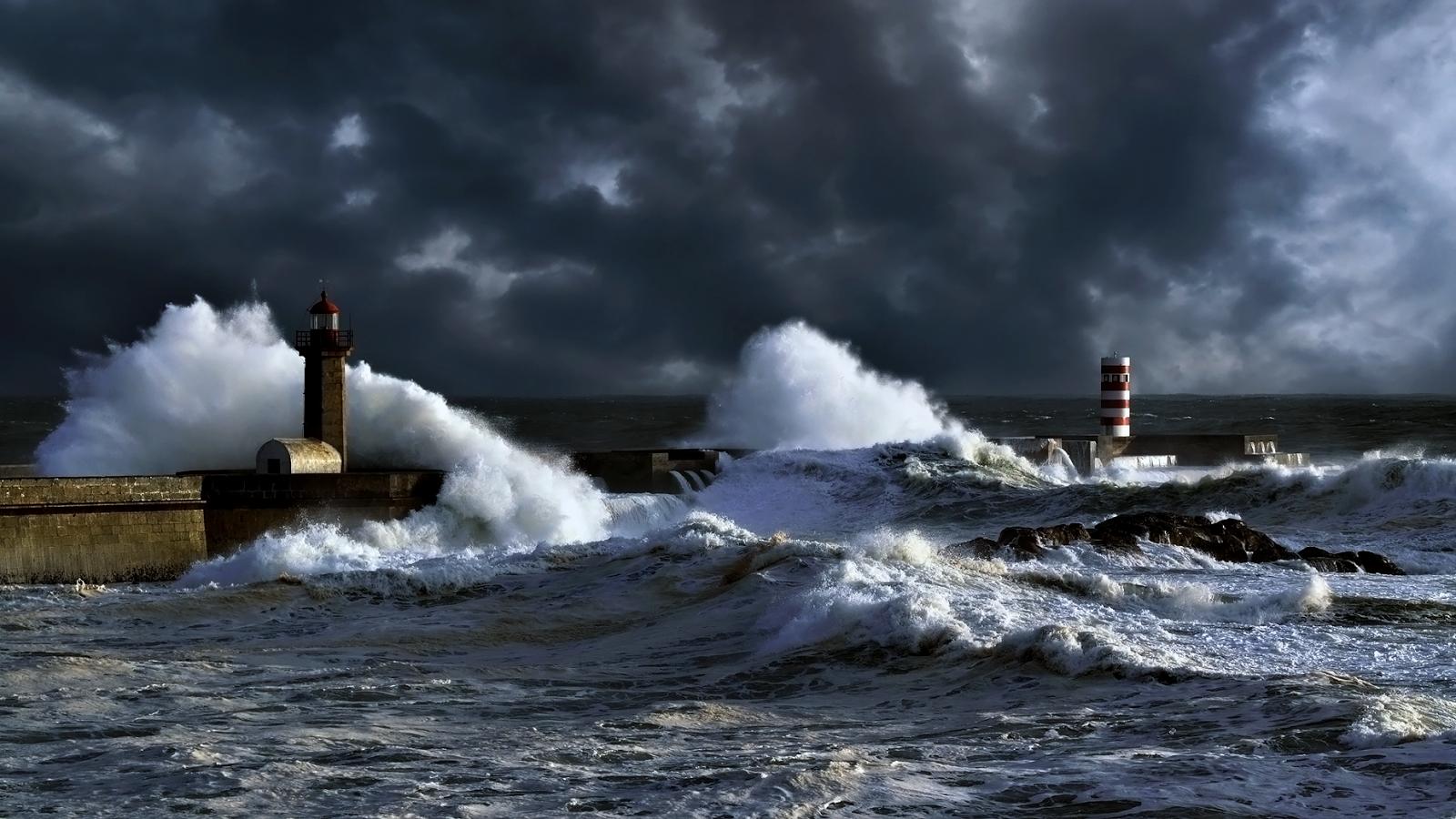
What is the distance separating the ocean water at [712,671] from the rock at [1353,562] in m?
0.20

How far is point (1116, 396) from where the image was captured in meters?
20.1

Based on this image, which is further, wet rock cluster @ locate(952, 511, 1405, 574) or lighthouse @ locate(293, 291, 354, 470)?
lighthouse @ locate(293, 291, 354, 470)

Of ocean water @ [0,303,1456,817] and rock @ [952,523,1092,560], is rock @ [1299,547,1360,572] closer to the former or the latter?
ocean water @ [0,303,1456,817]

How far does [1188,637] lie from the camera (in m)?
7.44

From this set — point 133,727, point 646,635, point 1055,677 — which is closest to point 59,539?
point 646,635

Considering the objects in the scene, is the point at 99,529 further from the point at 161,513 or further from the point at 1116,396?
the point at 1116,396

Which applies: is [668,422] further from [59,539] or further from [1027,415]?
[59,539]

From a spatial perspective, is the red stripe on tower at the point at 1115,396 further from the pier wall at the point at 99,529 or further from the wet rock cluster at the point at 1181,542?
the pier wall at the point at 99,529

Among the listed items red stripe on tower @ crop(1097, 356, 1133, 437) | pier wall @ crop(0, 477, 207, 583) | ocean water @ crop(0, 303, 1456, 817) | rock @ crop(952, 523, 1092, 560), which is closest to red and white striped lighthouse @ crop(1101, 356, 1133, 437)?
red stripe on tower @ crop(1097, 356, 1133, 437)

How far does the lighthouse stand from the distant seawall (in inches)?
44.5

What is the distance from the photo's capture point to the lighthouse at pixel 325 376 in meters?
14.0

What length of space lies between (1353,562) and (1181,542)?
1250 millimetres

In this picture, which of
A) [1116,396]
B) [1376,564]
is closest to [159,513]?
[1376,564]

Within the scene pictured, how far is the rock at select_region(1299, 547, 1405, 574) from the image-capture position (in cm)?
1063
